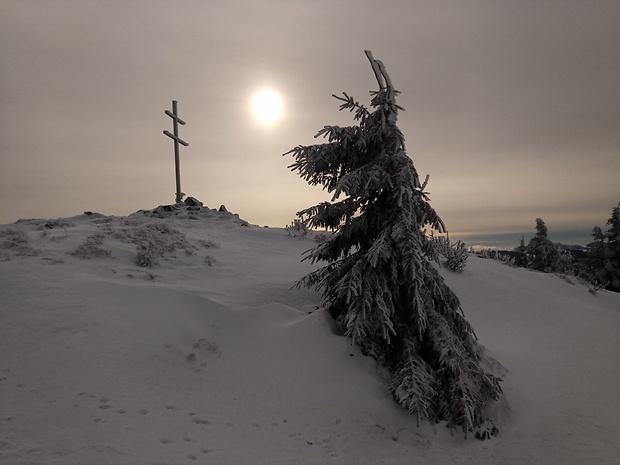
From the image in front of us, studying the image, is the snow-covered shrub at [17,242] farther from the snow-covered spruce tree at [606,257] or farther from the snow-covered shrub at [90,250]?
the snow-covered spruce tree at [606,257]

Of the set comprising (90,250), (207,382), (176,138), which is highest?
(176,138)

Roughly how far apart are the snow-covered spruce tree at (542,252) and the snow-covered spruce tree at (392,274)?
95.4ft

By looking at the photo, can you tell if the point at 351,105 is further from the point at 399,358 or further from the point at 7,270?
the point at 7,270

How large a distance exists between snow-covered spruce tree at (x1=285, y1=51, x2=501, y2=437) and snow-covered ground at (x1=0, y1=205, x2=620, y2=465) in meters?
0.41

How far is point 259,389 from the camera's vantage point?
5.51 m

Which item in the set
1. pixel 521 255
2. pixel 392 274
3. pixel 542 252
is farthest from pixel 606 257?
pixel 392 274

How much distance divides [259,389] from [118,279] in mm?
3897

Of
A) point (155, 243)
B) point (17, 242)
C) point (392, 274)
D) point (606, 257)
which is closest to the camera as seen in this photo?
point (392, 274)

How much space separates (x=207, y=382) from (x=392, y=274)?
10.7ft

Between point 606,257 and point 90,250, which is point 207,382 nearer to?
point 90,250

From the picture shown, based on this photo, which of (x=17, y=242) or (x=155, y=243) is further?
(x=155, y=243)

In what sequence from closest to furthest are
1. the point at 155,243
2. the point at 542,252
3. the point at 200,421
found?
1. the point at 200,421
2. the point at 155,243
3. the point at 542,252

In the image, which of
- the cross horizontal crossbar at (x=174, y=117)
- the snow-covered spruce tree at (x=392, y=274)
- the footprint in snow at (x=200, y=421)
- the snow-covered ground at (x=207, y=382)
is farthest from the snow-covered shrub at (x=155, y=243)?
the cross horizontal crossbar at (x=174, y=117)

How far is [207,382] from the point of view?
5441 mm
